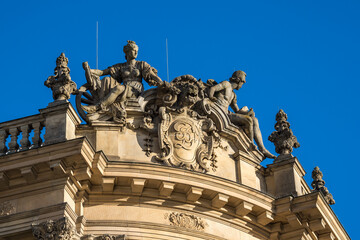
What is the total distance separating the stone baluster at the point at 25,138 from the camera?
2574 centimetres

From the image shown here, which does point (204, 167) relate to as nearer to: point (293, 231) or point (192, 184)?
point (192, 184)

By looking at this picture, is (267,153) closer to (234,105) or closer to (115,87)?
(234,105)

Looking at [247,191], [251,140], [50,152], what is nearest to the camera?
[50,152]

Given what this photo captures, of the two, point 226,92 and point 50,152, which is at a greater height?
point 226,92

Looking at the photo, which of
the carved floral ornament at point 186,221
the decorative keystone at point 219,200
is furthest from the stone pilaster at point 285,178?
the carved floral ornament at point 186,221

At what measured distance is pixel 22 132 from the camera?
26141mm

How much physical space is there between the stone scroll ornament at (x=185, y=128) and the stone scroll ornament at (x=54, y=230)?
3.92 metres

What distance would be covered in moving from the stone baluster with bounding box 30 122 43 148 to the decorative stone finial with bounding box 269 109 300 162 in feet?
22.9

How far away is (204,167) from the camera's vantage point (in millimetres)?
27344

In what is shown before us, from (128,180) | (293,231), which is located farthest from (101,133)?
(293,231)

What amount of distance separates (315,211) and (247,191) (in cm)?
202

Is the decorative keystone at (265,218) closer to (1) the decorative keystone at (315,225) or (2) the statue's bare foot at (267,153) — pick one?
(1) the decorative keystone at (315,225)

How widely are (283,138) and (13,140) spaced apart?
317 inches

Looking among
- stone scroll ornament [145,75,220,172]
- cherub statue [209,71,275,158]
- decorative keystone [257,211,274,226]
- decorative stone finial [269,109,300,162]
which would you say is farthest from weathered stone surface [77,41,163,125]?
decorative keystone [257,211,274,226]
